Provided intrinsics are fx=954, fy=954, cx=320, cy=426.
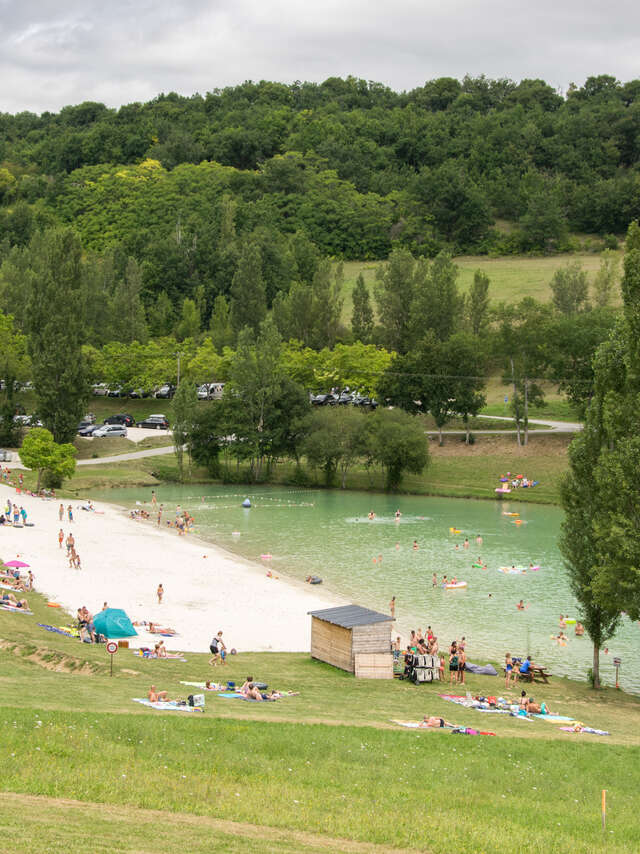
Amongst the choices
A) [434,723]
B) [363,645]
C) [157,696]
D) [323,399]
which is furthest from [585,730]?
[323,399]

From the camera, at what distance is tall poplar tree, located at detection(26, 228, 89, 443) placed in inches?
2933

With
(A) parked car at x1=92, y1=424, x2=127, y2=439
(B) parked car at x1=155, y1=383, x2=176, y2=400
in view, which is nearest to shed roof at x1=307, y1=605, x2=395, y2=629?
(A) parked car at x1=92, y1=424, x2=127, y2=439

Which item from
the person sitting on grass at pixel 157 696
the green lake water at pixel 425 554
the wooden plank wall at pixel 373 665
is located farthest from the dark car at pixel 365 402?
the person sitting on grass at pixel 157 696

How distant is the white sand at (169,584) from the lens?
114 ft

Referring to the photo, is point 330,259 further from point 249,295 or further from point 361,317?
point 361,317

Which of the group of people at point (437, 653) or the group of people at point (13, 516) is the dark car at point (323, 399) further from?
the group of people at point (437, 653)

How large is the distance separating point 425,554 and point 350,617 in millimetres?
23710

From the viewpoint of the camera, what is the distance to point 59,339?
74625 mm

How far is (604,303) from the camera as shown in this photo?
108188 millimetres

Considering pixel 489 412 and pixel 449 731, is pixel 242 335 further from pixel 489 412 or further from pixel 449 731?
pixel 449 731

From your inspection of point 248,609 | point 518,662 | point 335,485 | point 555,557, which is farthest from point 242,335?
point 518,662

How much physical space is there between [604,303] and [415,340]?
2674cm

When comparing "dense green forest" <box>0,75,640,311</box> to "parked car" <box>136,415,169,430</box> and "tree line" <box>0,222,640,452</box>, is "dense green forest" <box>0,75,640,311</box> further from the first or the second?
"parked car" <box>136,415,169,430</box>

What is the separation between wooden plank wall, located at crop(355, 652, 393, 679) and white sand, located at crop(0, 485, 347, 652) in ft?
15.0
